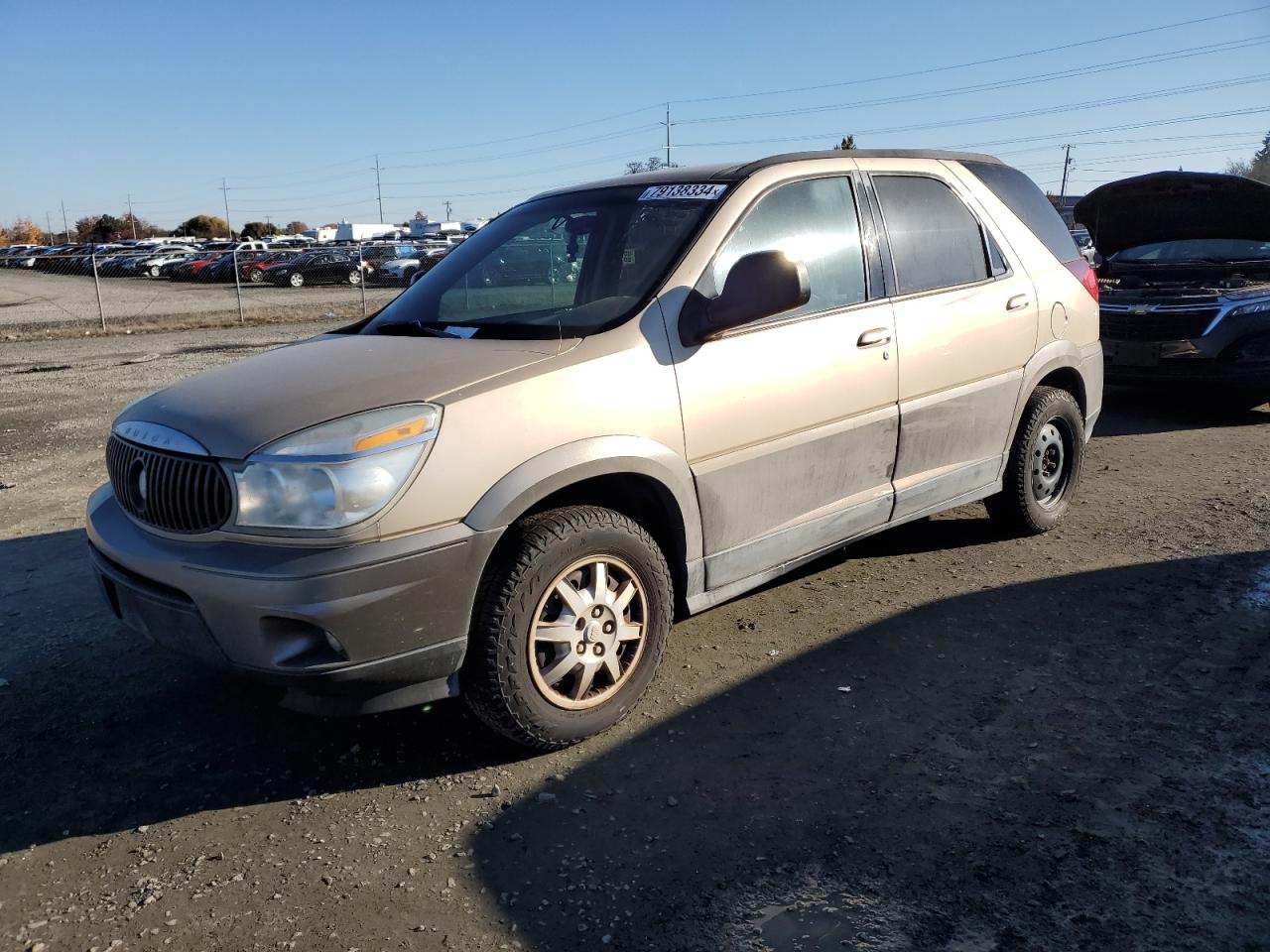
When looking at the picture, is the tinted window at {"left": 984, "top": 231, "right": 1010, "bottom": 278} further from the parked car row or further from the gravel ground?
the parked car row

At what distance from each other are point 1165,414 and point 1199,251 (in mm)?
1600

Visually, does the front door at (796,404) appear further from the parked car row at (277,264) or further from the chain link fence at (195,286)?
the parked car row at (277,264)

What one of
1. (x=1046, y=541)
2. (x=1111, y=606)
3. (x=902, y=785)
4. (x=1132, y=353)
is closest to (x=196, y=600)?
(x=902, y=785)

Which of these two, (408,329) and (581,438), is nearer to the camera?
(581,438)

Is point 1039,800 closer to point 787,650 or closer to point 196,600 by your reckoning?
point 787,650

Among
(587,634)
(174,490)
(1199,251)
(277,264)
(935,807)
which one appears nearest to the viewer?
(935,807)

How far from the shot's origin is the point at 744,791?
3.00 m

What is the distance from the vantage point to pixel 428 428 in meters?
→ 2.87

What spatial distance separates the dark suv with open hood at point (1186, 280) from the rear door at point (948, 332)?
158 inches

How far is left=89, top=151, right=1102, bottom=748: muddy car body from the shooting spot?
9.17ft

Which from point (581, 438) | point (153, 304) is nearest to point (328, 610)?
point (581, 438)

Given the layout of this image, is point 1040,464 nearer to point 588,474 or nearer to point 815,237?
point 815,237

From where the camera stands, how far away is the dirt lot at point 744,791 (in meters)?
2.47

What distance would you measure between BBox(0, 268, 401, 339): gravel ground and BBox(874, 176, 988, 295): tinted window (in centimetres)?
1853
